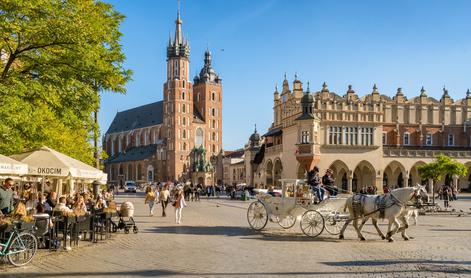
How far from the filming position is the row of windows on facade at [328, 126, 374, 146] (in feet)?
194

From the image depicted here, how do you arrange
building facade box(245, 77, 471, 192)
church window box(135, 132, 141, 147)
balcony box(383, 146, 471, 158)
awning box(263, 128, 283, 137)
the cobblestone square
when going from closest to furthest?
the cobblestone square → building facade box(245, 77, 471, 192) → balcony box(383, 146, 471, 158) → awning box(263, 128, 283, 137) → church window box(135, 132, 141, 147)

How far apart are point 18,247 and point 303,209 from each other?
351 inches

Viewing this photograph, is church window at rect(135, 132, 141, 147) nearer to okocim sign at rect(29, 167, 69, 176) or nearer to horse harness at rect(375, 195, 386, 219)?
okocim sign at rect(29, 167, 69, 176)

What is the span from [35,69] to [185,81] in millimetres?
122473

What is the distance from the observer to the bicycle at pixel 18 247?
426 inches

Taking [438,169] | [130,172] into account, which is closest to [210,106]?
Result: [130,172]

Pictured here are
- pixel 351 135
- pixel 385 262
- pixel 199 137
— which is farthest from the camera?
pixel 199 137

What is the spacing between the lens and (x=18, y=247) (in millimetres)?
11055

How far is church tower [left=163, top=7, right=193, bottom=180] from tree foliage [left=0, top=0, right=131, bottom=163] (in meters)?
114

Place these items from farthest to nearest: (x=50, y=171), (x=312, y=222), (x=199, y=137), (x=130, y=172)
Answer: (x=130, y=172), (x=199, y=137), (x=312, y=222), (x=50, y=171)

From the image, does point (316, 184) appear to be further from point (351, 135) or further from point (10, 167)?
point (351, 135)

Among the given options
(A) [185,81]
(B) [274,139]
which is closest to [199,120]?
(A) [185,81]

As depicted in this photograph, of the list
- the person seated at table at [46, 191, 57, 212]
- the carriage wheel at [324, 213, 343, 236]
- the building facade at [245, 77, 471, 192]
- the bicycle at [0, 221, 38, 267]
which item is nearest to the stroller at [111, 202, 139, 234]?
the person seated at table at [46, 191, 57, 212]

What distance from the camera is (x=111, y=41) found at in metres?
19.2
